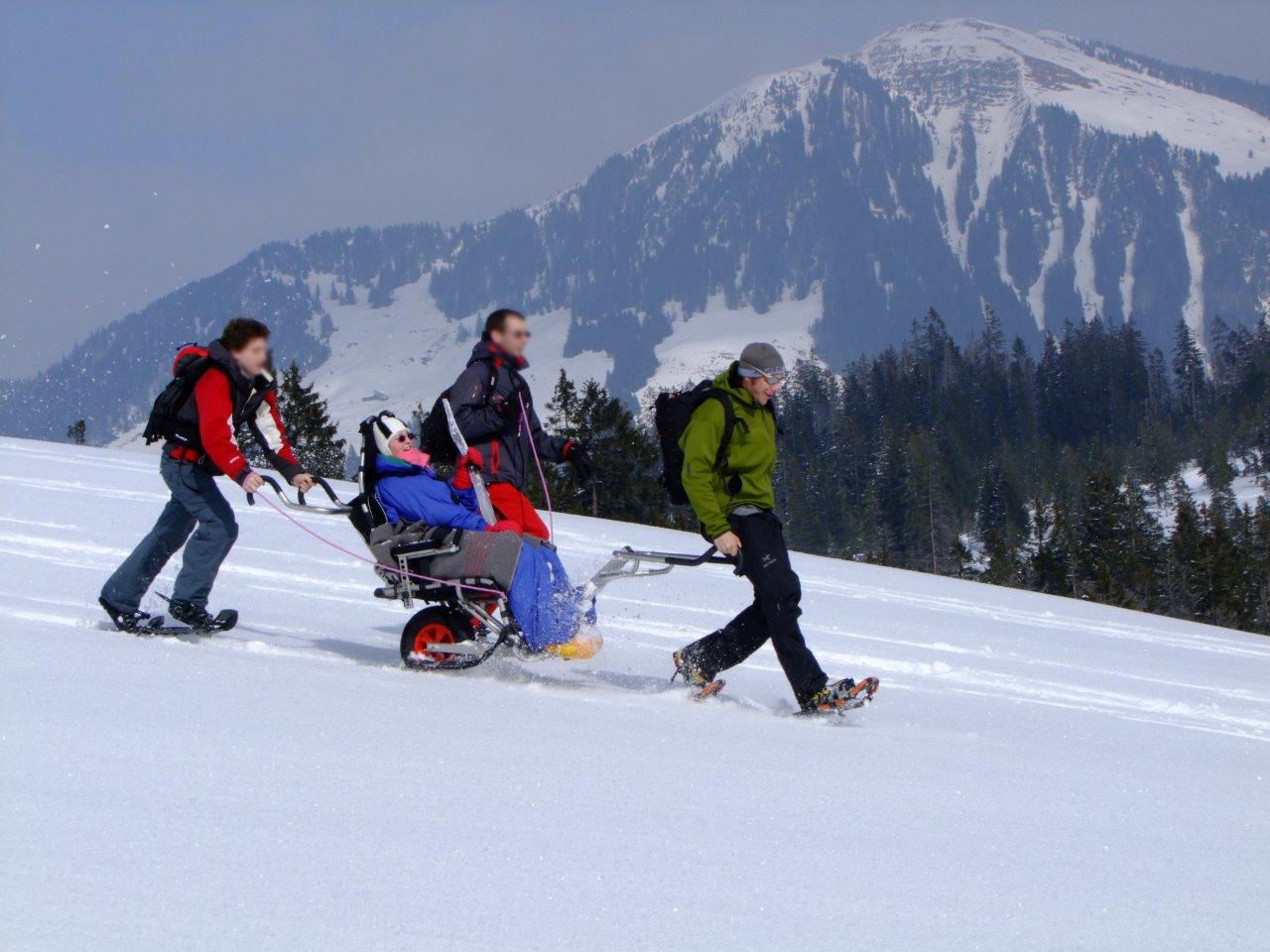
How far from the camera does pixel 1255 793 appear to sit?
4.85 meters

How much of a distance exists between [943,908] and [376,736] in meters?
1.97

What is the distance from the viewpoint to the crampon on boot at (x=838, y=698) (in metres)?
5.66

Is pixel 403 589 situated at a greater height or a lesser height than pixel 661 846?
greater

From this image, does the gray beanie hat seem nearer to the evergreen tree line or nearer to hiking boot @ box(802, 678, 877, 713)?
hiking boot @ box(802, 678, 877, 713)

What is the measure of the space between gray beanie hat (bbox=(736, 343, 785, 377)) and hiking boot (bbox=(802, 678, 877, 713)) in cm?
153

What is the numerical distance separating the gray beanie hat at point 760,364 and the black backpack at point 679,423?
159 millimetres

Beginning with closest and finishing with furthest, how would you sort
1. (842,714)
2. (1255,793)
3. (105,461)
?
(1255,793), (842,714), (105,461)

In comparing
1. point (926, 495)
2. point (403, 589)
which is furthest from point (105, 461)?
point (926, 495)

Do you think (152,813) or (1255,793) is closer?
(152,813)

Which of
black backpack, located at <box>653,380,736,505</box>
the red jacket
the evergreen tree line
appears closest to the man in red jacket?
the red jacket

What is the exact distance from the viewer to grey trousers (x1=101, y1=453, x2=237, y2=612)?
6.10 metres

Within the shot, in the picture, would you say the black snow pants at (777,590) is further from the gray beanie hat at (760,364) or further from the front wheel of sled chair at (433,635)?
the front wheel of sled chair at (433,635)

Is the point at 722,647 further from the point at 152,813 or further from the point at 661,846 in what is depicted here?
the point at 152,813

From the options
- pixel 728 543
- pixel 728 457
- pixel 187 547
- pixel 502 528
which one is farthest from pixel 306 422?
pixel 728 543
